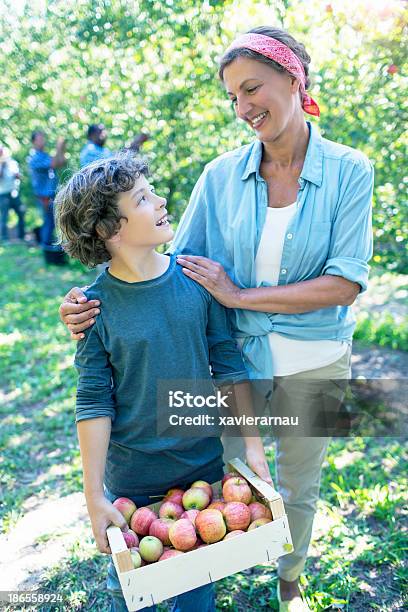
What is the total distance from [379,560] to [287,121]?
1937 mm

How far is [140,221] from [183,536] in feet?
3.04

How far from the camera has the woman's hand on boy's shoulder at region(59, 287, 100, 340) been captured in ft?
5.99

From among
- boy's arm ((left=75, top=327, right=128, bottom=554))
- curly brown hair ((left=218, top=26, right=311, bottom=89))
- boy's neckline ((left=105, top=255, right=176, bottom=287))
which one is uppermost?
curly brown hair ((left=218, top=26, right=311, bottom=89))

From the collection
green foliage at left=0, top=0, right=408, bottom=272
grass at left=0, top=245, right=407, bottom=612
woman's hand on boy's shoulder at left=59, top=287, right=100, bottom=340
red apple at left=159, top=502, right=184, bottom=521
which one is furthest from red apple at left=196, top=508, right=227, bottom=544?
green foliage at left=0, top=0, right=408, bottom=272

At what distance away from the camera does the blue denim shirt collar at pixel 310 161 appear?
6.45 feet

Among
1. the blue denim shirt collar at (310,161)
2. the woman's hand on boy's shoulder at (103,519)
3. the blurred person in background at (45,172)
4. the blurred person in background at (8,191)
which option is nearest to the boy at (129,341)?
the woman's hand on boy's shoulder at (103,519)

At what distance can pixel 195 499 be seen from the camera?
6.08 ft

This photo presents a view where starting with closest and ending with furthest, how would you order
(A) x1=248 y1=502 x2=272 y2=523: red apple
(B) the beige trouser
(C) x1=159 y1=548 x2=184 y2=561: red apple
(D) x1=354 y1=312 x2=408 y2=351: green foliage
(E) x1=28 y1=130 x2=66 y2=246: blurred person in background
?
(C) x1=159 y1=548 x2=184 y2=561: red apple < (A) x1=248 y1=502 x2=272 y2=523: red apple < (B) the beige trouser < (D) x1=354 y1=312 x2=408 y2=351: green foliage < (E) x1=28 y1=130 x2=66 y2=246: blurred person in background

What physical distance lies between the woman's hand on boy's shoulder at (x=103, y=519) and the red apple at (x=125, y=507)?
2.5 inches

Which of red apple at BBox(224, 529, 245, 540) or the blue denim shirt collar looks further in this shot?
the blue denim shirt collar

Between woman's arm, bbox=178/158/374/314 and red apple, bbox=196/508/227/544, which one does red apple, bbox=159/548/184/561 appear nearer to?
red apple, bbox=196/508/227/544

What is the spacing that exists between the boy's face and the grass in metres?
1.57

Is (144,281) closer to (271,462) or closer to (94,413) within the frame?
(94,413)

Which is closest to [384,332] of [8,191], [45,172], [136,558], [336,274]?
[336,274]
